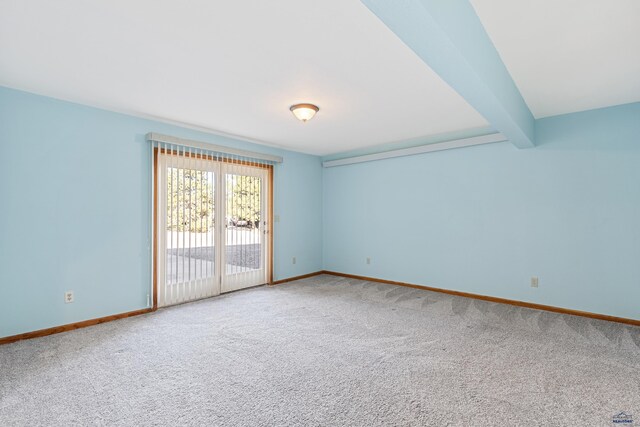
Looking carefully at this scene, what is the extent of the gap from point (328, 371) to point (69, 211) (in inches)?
121

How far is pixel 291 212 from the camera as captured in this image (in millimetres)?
5711

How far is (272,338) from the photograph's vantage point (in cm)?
307

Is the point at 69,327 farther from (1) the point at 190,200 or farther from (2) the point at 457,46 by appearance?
(2) the point at 457,46

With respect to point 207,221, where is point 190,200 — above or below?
above

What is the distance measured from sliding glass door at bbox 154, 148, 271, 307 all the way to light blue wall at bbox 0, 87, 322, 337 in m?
0.23

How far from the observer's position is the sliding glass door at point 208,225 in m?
4.03

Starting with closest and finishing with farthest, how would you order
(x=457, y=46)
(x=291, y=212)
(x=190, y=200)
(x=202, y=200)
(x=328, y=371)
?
1. (x=457, y=46)
2. (x=328, y=371)
3. (x=190, y=200)
4. (x=202, y=200)
5. (x=291, y=212)

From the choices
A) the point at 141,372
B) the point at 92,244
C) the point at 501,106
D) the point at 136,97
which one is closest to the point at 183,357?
the point at 141,372

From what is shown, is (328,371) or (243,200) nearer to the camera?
(328,371)

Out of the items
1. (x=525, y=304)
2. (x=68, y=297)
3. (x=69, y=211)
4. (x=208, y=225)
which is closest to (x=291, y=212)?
(x=208, y=225)

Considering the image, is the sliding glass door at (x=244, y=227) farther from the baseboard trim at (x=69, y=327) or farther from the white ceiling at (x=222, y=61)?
the baseboard trim at (x=69, y=327)

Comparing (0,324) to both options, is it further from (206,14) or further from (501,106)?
(501,106)

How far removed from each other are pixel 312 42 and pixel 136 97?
2.08 m

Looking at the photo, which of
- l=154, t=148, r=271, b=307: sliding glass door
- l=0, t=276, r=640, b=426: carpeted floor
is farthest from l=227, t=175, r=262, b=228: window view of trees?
l=0, t=276, r=640, b=426: carpeted floor
